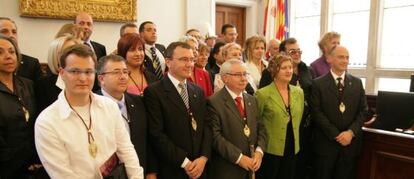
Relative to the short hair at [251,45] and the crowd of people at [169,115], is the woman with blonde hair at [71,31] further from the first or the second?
the short hair at [251,45]

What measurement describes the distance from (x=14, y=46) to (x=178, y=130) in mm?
1156

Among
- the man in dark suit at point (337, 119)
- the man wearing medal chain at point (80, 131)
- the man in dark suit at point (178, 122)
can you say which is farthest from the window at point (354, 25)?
the man wearing medal chain at point (80, 131)

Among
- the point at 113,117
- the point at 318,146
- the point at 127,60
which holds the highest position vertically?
the point at 127,60

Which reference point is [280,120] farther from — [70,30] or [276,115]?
[70,30]

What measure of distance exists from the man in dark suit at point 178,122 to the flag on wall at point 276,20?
4.96 meters

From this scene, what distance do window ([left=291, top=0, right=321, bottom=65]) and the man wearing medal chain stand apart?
6.15m

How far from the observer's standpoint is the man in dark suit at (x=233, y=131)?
243 centimetres

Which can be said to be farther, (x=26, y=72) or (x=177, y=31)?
(x=177, y=31)

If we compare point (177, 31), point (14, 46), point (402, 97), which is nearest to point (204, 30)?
point (177, 31)

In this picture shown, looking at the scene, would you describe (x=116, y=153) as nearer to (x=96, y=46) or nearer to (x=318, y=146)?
(x=318, y=146)

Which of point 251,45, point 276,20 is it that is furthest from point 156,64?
→ point 276,20

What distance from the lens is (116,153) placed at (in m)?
1.80

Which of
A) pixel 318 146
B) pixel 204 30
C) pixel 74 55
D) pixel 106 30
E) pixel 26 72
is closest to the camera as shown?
pixel 74 55

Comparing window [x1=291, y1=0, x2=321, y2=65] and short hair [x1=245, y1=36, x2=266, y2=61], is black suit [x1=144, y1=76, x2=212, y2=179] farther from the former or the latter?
window [x1=291, y1=0, x2=321, y2=65]
